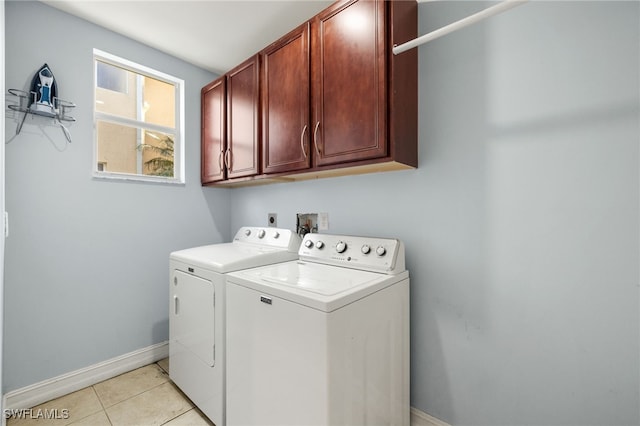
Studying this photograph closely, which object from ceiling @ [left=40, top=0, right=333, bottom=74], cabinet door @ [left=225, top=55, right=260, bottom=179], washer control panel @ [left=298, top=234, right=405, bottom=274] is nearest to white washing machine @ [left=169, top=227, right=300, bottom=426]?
washer control panel @ [left=298, top=234, right=405, bottom=274]

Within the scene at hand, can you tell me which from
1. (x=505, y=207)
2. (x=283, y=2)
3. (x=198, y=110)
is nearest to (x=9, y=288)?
(x=198, y=110)

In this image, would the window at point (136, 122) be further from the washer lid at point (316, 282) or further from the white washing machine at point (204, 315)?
the washer lid at point (316, 282)

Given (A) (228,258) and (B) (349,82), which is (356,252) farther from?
(B) (349,82)

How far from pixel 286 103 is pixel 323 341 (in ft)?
4.63

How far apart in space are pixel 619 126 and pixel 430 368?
1375mm

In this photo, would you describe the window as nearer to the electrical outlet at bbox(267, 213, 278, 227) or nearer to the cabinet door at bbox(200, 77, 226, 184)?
the cabinet door at bbox(200, 77, 226, 184)

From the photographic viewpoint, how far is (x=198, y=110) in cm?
261

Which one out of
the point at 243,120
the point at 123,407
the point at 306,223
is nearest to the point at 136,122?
the point at 243,120

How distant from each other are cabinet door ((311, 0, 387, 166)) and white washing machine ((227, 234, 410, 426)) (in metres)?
0.55

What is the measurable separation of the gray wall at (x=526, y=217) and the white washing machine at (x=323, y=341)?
23cm

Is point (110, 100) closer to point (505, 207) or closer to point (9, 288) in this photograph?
point (9, 288)

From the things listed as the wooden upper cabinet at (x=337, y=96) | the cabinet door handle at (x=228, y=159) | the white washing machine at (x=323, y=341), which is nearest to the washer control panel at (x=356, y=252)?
the white washing machine at (x=323, y=341)

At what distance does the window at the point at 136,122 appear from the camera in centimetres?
212

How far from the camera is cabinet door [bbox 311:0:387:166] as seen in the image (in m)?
1.36
